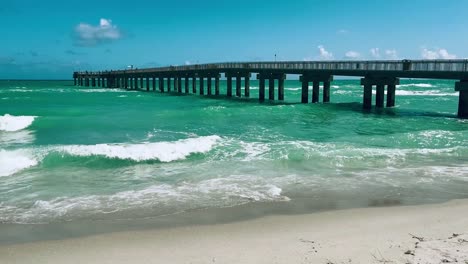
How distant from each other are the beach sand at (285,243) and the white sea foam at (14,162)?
672 centimetres

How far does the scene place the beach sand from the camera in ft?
19.9

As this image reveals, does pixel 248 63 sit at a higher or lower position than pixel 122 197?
higher

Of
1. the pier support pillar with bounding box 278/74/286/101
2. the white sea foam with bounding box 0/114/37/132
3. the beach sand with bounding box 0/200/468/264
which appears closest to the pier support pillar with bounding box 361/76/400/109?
the pier support pillar with bounding box 278/74/286/101

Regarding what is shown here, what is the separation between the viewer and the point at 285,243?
6668mm

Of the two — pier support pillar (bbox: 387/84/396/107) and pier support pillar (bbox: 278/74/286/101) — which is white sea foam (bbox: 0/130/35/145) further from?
pier support pillar (bbox: 278/74/286/101)

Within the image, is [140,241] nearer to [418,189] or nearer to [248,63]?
[418,189]

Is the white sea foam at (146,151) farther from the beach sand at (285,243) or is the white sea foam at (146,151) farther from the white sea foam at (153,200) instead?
the beach sand at (285,243)

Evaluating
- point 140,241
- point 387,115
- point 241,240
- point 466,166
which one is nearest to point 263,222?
point 241,240

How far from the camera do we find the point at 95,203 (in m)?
9.30

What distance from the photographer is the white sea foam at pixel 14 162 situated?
12.8 metres

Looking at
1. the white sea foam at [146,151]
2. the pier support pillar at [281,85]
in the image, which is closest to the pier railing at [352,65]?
the pier support pillar at [281,85]

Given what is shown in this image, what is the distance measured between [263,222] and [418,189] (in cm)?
450

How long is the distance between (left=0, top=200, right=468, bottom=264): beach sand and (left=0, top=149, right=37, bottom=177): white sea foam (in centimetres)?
672

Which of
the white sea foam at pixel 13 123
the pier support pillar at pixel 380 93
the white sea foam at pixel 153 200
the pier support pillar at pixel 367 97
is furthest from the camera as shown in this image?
the pier support pillar at pixel 380 93
